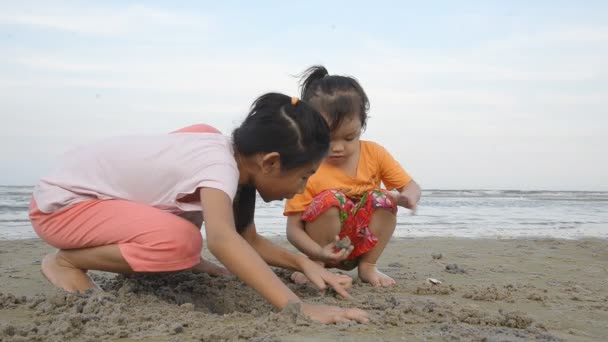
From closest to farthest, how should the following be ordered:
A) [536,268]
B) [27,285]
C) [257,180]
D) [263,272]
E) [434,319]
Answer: [263,272]
[434,319]
[257,180]
[27,285]
[536,268]

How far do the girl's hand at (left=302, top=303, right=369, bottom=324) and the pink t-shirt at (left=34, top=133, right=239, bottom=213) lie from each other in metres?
0.59

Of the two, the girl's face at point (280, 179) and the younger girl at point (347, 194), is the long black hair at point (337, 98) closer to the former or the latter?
the younger girl at point (347, 194)

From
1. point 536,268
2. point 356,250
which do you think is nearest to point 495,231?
point 536,268

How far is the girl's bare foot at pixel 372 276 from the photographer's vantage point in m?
3.07

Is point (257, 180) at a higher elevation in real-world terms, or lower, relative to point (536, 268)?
higher

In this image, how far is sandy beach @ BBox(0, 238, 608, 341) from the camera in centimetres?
191

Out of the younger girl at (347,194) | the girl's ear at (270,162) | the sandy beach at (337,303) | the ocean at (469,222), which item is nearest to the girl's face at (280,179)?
the girl's ear at (270,162)

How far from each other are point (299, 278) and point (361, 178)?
66 centimetres

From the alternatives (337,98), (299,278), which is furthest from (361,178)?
(299,278)

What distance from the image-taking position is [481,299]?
2.72 metres

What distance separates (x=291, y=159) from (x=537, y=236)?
4.94 meters

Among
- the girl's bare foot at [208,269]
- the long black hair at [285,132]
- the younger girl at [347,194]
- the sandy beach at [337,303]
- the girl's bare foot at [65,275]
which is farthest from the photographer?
the younger girl at [347,194]

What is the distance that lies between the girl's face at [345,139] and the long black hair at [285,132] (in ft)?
2.53

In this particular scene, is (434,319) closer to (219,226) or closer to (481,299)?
(481,299)
